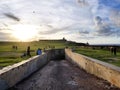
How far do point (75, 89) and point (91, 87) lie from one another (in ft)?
3.19

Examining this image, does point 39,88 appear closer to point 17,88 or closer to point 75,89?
point 17,88

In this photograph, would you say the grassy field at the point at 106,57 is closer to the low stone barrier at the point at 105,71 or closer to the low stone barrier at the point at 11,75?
the low stone barrier at the point at 105,71

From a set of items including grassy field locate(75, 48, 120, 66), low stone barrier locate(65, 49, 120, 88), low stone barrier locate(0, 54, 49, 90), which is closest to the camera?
low stone barrier locate(0, 54, 49, 90)

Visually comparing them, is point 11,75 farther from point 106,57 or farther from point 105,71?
Answer: point 106,57

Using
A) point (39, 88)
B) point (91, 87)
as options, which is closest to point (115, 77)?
point (91, 87)

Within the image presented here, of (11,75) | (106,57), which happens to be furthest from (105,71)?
(106,57)

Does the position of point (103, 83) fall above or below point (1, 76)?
below

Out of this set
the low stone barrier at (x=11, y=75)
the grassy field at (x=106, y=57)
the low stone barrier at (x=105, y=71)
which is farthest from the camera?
the grassy field at (x=106, y=57)

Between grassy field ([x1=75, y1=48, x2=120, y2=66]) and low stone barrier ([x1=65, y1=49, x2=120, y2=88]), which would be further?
grassy field ([x1=75, y1=48, x2=120, y2=66])

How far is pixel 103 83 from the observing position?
12898 millimetres

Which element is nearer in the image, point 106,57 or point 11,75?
point 11,75

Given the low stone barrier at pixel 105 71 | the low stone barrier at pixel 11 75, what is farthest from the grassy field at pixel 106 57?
the low stone barrier at pixel 11 75

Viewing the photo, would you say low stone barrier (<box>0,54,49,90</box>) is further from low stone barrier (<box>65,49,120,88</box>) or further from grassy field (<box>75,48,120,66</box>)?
grassy field (<box>75,48,120,66</box>)

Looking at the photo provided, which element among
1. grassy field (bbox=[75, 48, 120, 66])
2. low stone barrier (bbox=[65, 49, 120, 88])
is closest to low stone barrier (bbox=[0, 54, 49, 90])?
low stone barrier (bbox=[65, 49, 120, 88])
